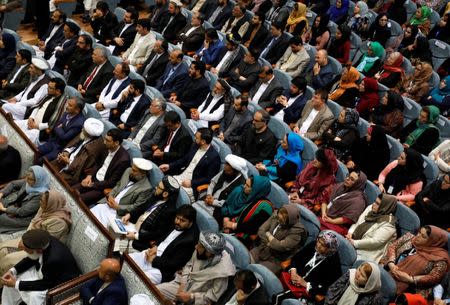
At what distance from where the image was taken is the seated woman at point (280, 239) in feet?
13.0

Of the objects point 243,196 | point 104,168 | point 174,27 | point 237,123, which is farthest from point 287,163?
point 174,27

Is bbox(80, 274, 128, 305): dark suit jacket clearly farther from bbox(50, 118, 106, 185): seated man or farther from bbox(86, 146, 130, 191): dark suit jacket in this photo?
bbox(50, 118, 106, 185): seated man

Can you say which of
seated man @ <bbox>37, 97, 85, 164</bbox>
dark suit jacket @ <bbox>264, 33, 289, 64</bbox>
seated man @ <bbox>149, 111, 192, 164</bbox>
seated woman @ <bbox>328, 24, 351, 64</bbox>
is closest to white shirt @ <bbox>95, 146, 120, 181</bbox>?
seated man @ <bbox>149, 111, 192, 164</bbox>

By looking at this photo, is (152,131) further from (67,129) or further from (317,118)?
(317,118)

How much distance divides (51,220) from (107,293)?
818 millimetres

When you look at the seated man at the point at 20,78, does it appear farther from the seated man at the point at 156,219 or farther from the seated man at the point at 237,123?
the seated man at the point at 156,219

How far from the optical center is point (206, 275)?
368cm

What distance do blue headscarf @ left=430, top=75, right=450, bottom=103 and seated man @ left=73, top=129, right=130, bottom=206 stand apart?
3.45 meters

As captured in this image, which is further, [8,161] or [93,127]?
[93,127]

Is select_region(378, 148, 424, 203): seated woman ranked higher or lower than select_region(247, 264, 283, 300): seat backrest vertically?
higher

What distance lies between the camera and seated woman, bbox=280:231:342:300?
3785mm

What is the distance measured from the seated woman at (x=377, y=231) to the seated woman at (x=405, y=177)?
48 cm

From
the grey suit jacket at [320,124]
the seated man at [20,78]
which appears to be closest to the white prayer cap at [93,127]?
the seated man at [20,78]

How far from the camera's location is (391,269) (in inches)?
153
